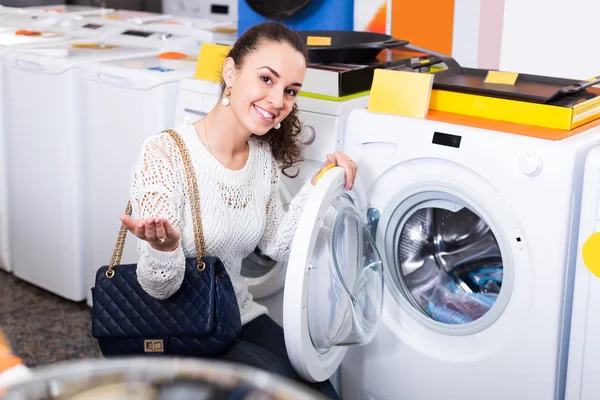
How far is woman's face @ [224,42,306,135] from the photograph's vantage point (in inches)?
63.2

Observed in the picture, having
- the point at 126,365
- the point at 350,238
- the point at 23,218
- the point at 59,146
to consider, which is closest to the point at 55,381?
the point at 126,365

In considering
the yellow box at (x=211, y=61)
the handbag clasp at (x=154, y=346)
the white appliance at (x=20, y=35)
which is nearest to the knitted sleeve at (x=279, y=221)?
the handbag clasp at (x=154, y=346)

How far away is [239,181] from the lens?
66.4 inches

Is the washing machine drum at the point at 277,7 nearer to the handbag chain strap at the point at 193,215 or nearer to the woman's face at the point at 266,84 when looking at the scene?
the woman's face at the point at 266,84

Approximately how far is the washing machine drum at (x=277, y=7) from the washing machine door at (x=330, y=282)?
1.31 meters

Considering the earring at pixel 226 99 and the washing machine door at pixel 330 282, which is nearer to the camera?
the washing machine door at pixel 330 282

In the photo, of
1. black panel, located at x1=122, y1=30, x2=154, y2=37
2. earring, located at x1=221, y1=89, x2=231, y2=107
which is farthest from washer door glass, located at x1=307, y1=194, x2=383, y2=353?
black panel, located at x1=122, y1=30, x2=154, y2=37

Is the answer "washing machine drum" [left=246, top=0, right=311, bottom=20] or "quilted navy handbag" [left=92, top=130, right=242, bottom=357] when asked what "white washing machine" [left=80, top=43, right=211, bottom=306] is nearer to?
"washing machine drum" [left=246, top=0, right=311, bottom=20]

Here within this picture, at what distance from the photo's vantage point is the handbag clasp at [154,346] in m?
1.56

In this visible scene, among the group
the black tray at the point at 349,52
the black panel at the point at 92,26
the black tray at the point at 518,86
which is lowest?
the black tray at the point at 518,86

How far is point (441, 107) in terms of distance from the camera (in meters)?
1.85

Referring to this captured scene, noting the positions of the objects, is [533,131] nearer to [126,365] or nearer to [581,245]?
[581,245]

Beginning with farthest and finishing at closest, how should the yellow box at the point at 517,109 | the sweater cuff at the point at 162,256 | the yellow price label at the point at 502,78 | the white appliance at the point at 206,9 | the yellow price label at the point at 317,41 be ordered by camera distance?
the white appliance at the point at 206,9, the yellow price label at the point at 317,41, the yellow price label at the point at 502,78, the yellow box at the point at 517,109, the sweater cuff at the point at 162,256

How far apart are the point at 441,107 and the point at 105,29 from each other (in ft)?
6.67
